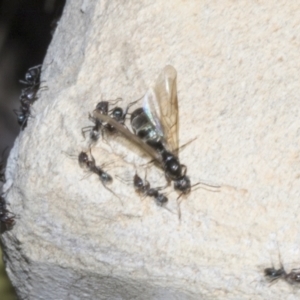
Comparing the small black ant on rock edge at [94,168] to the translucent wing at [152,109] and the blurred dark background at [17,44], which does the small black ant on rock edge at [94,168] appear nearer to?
the translucent wing at [152,109]

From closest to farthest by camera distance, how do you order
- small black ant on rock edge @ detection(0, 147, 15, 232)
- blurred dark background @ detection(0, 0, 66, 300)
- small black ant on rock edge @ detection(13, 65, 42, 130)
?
1. small black ant on rock edge @ detection(0, 147, 15, 232)
2. small black ant on rock edge @ detection(13, 65, 42, 130)
3. blurred dark background @ detection(0, 0, 66, 300)

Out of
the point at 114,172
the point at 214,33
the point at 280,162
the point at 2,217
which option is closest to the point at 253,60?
the point at 214,33

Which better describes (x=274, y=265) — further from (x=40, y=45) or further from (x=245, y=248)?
(x=40, y=45)

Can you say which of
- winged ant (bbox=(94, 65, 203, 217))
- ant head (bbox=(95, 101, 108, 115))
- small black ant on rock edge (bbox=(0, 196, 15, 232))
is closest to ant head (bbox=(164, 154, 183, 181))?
winged ant (bbox=(94, 65, 203, 217))

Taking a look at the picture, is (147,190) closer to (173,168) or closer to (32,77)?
(173,168)

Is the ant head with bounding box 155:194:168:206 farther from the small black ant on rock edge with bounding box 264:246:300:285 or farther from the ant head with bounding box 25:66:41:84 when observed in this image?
the ant head with bounding box 25:66:41:84

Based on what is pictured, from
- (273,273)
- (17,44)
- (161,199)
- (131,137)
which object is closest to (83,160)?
(131,137)
